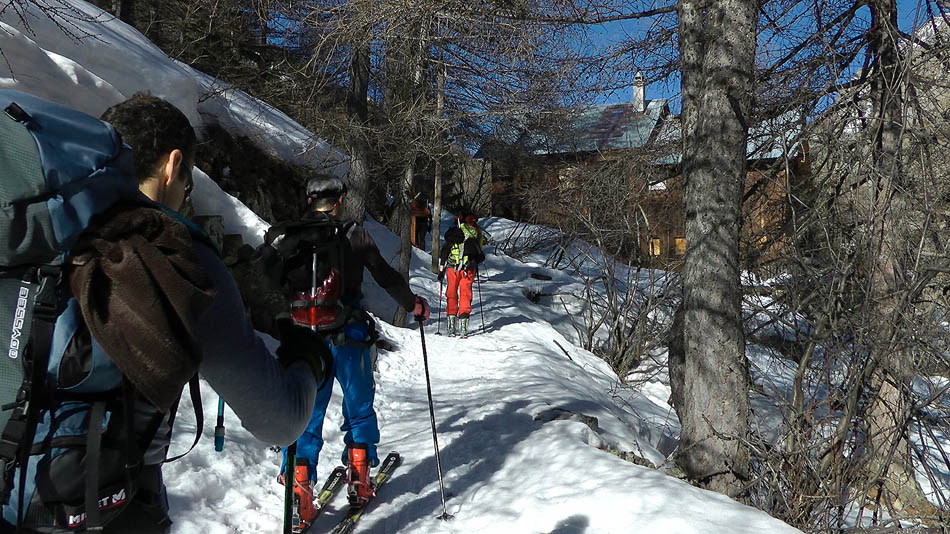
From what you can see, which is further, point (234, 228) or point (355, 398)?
point (234, 228)

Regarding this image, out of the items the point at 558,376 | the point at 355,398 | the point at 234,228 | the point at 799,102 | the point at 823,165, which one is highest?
the point at 799,102

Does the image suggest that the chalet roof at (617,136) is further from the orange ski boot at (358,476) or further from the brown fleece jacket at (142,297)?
the brown fleece jacket at (142,297)

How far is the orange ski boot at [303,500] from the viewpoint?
A: 149 inches

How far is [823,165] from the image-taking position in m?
5.18

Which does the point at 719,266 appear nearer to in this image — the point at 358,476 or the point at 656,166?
the point at 358,476

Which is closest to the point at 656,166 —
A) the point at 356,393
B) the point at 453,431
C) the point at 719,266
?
the point at 719,266

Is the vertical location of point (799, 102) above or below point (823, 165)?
above

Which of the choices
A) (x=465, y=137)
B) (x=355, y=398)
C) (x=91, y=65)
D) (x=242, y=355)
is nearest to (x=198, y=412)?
(x=242, y=355)

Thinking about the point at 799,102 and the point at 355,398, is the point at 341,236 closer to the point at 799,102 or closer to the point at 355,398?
the point at 355,398

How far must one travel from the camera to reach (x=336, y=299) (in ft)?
12.8

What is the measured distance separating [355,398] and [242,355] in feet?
9.60

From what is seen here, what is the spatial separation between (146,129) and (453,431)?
15.5 ft

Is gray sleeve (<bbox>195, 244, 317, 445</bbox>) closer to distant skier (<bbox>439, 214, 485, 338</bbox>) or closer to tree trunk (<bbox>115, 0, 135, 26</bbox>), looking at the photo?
distant skier (<bbox>439, 214, 485, 338</bbox>)

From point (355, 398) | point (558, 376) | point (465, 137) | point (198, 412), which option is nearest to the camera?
point (198, 412)
